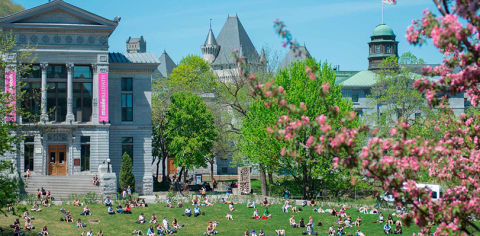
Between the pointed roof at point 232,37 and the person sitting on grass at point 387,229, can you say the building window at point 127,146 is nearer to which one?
the person sitting on grass at point 387,229

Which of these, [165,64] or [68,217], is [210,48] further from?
[68,217]

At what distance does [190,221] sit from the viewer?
43.8 meters

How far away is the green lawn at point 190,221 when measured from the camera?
1578 inches

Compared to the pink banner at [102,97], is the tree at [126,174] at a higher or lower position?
lower

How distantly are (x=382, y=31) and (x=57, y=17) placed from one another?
6495 cm

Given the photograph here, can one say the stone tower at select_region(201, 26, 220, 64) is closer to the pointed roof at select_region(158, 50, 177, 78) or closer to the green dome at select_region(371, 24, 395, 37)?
the pointed roof at select_region(158, 50, 177, 78)

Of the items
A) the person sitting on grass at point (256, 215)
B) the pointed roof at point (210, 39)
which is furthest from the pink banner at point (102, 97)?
the pointed roof at point (210, 39)

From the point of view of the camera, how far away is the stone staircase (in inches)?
2056

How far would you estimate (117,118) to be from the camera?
5947 centimetres

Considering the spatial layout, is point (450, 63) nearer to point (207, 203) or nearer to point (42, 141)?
point (207, 203)

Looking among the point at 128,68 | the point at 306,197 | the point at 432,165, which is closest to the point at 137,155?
the point at 128,68

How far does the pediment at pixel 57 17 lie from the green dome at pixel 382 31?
61.3 meters

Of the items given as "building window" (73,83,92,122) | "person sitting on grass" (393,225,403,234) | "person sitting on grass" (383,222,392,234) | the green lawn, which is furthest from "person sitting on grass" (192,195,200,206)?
"person sitting on grass" (393,225,403,234)

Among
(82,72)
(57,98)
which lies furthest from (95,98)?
(57,98)
